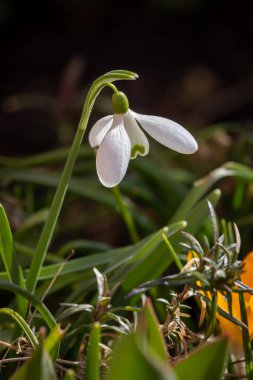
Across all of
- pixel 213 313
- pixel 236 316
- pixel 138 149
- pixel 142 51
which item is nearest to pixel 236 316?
pixel 236 316

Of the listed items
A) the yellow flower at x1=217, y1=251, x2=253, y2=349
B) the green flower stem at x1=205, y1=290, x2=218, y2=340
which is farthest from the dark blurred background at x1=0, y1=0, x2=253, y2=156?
the green flower stem at x1=205, y1=290, x2=218, y2=340

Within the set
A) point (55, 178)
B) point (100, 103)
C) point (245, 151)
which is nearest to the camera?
point (55, 178)

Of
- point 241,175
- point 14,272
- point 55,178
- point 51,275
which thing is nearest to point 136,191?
point 55,178

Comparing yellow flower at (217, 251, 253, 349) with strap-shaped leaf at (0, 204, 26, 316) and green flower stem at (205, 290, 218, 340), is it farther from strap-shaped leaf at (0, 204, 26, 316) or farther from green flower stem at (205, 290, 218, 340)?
strap-shaped leaf at (0, 204, 26, 316)

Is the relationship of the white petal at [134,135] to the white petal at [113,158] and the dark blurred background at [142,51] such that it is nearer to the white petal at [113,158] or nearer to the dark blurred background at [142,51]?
the white petal at [113,158]

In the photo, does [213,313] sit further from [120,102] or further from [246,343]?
[120,102]

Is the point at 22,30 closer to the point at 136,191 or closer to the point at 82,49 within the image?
the point at 82,49

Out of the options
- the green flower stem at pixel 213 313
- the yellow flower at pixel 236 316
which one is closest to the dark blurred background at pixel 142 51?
the yellow flower at pixel 236 316
